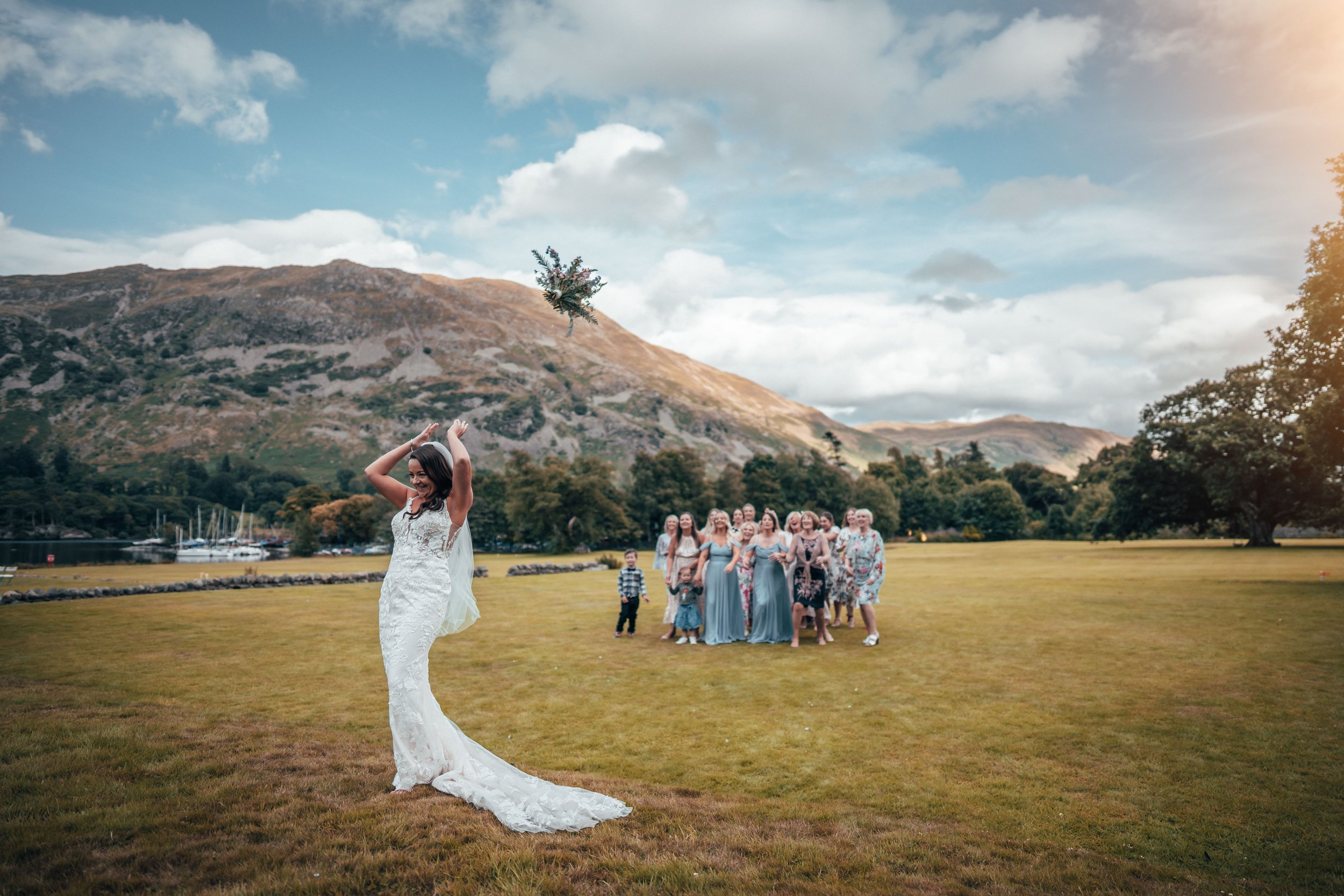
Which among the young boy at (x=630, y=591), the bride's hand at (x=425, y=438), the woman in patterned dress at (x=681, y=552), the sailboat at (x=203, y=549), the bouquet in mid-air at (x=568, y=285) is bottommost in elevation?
the sailboat at (x=203, y=549)

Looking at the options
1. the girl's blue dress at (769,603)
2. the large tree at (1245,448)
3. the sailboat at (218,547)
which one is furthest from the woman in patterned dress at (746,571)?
the sailboat at (218,547)

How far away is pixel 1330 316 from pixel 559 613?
2273 cm

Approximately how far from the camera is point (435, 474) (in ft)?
19.4

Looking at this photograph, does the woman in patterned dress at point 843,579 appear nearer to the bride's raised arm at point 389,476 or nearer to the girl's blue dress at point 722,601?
the girl's blue dress at point 722,601

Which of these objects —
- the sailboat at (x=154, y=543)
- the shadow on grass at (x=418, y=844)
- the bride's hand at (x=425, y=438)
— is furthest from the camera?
the sailboat at (x=154, y=543)

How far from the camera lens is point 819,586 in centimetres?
1315

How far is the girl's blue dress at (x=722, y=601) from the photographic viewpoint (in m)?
13.9

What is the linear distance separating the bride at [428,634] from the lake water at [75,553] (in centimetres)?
6441

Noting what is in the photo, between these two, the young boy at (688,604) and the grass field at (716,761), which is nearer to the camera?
the grass field at (716,761)

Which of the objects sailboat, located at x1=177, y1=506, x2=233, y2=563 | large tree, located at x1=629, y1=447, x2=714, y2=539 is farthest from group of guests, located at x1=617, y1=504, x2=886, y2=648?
sailboat, located at x1=177, y1=506, x2=233, y2=563

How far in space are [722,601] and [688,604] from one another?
0.70 metres

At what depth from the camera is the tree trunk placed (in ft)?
145

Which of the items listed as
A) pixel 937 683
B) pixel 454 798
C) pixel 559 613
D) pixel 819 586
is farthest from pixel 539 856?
pixel 559 613

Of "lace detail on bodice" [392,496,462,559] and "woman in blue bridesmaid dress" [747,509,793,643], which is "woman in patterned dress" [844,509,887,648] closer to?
"woman in blue bridesmaid dress" [747,509,793,643]
